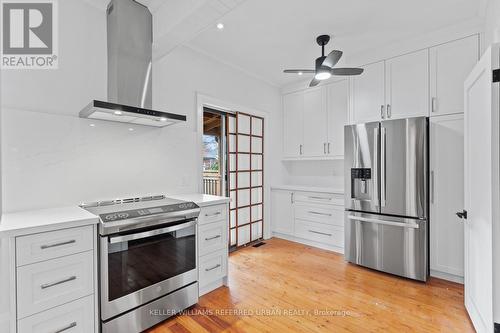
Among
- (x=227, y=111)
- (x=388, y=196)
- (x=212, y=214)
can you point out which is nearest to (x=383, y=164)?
(x=388, y=196)

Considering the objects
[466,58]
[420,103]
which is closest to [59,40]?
[420,103]

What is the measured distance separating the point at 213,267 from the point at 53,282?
1.33m

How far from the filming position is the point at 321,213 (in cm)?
370

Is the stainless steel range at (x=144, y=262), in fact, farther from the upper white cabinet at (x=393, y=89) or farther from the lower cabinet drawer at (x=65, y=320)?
the upper white cabinet at (x=393, y=89)

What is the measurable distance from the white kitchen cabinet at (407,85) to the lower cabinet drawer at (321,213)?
1452mm

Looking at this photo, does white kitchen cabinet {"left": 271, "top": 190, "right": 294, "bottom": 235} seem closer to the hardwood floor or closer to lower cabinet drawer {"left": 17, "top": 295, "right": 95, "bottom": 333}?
the hardwood floor

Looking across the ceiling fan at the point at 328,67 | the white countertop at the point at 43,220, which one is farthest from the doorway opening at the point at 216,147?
the white countertop at the point at 43,220

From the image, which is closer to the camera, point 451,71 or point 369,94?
point 451,71

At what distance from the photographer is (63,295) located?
4.99 ft

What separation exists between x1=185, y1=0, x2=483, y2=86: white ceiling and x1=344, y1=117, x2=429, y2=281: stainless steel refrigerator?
1.02 meters

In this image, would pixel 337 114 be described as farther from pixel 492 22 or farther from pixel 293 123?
pixel 492 22

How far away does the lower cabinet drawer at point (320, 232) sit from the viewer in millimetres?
3545

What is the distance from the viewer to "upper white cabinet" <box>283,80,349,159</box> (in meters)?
3.83

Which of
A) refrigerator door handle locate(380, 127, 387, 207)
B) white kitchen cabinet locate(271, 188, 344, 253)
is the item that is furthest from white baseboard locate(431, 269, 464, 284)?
white kitchen cabinet locate(271, 188, 344, 253)
